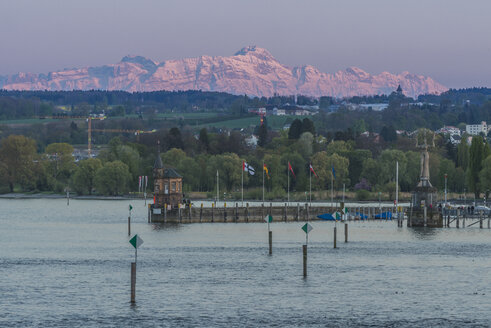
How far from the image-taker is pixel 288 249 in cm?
9494

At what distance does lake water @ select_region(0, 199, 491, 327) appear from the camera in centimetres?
5591

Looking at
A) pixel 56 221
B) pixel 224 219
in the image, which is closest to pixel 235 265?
pixel 224 219

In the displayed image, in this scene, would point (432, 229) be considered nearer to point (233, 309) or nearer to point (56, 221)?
point (56, 221)

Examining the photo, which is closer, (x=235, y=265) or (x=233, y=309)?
(x=233, y=309)

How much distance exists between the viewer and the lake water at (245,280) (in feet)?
183

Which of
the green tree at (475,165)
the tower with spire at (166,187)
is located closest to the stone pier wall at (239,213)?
the tower with spire at (166,187)

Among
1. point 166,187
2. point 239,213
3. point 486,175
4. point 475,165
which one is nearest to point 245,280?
point 166,187

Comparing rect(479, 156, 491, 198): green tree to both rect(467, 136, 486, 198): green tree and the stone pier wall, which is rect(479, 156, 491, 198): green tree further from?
the stone pier wall

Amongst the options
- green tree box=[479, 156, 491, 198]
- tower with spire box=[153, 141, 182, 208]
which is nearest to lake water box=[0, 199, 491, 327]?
tower with spire box=[153, 141, 182, 208]

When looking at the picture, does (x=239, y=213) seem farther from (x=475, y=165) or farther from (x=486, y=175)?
(x=475, y=165)

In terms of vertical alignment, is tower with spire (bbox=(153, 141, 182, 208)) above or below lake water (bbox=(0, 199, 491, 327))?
above

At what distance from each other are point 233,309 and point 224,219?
80471mm

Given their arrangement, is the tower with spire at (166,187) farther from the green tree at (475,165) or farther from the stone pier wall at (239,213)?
the green tree at (475,165)

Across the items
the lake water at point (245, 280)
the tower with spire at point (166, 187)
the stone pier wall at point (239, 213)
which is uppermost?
the tower with spire at point (166, 187)
